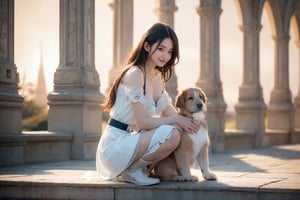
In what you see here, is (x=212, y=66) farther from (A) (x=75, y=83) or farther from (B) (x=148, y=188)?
(B) (x=148, y=188)

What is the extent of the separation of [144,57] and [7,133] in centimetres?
328

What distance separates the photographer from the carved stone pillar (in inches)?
758

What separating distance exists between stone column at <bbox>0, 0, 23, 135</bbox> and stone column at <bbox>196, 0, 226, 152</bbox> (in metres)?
6.66

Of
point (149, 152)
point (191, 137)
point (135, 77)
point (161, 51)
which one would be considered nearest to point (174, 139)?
point (191, 137)

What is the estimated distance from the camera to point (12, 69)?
8039mm

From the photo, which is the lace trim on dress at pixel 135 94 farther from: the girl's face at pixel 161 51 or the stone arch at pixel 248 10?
the stone arch at pixel 248 10

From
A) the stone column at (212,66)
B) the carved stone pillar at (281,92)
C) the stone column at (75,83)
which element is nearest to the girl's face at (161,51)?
the stone column at (75,83)

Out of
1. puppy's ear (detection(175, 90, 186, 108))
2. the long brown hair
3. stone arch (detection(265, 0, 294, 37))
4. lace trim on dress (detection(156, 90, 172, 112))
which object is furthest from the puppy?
stone arch (detection(265, 0, 294, 37))

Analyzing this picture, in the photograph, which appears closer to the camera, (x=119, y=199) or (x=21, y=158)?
(x=119, y=199)

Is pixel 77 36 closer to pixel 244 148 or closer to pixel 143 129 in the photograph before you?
pixel 143 129

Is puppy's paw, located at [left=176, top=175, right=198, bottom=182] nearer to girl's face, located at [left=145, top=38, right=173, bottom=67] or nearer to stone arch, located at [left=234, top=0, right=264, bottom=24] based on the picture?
girl's face, located at [left=145, top=38, right=173, bottom=67]

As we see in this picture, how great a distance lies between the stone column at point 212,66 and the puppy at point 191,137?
8.83 meters

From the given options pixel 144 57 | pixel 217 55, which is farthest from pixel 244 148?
pixel 144 57

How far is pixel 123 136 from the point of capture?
5.37 meters
